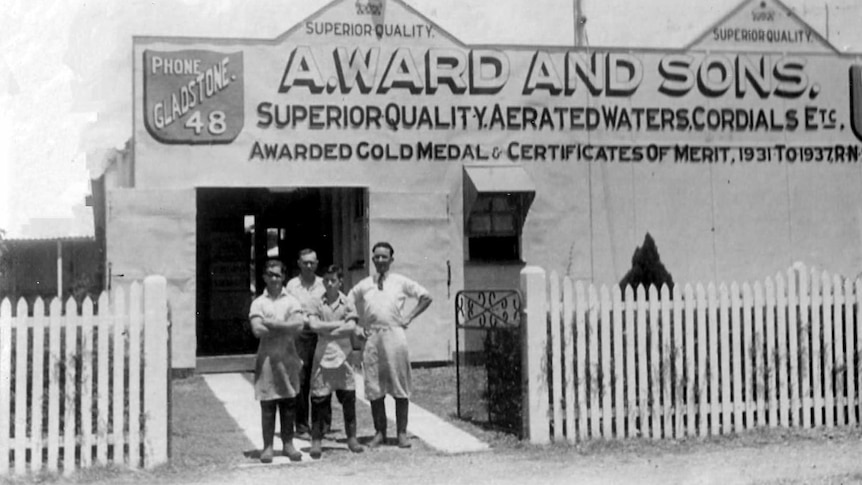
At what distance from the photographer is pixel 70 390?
7758mm

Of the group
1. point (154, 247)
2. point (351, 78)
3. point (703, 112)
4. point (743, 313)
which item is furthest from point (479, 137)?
point (743, 313)

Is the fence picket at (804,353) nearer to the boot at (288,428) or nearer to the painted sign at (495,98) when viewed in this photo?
the boot at (288,428)

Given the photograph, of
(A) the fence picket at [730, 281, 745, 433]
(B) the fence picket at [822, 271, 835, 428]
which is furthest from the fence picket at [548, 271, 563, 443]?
(B) the fence picket at [822, 271, 835, 428]

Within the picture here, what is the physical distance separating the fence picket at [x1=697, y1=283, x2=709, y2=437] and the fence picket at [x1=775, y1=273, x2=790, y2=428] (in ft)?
2.37

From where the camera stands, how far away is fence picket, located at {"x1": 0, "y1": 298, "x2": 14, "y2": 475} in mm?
7586

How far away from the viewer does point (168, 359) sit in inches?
316

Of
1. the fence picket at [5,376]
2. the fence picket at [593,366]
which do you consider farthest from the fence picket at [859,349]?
the fence picket at [5,376]

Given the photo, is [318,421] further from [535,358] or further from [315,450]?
[535,358]

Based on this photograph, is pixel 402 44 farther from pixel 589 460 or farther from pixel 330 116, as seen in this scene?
pixel 589 460

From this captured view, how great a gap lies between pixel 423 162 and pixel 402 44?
1.72 m

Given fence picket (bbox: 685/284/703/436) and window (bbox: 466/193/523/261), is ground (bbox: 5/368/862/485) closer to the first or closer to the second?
fence picket (bbox: 685/284/703/436)

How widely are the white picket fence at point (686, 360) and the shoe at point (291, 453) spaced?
6.31 feet

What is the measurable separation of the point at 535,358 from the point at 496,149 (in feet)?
23.0

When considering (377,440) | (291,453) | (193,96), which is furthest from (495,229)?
(291,453)
